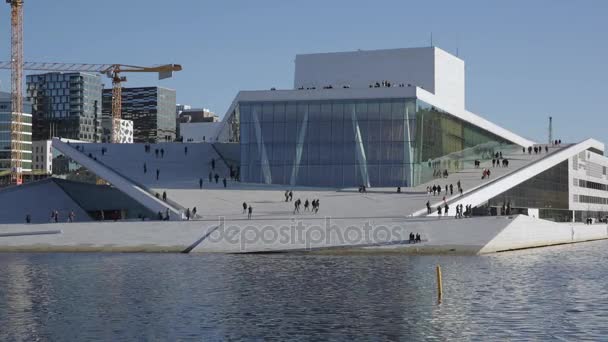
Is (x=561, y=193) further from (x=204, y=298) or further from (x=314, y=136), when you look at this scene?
(x=204, y=298)

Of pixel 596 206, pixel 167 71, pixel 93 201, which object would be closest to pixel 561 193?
pixel 596 206

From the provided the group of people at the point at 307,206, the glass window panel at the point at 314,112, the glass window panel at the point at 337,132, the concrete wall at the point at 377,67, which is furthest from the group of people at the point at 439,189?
the concrete wall at the point at 377,67

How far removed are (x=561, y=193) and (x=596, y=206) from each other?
46.7 ft

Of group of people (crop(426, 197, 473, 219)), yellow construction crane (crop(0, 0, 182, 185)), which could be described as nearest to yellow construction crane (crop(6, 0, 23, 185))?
yellow construction crane (crop(0, 0, 182, 185))

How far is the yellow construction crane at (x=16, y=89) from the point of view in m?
129

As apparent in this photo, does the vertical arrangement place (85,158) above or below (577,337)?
above

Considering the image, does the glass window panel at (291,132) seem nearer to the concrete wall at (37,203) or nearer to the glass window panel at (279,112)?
the glass window panel at (279,112)

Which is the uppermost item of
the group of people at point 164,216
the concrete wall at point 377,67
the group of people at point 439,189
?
the concrete wall at point 377,67

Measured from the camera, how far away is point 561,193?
8325 centimetres

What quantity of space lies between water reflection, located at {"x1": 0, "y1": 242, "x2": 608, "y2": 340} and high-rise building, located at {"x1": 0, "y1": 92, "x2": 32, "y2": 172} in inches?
4319

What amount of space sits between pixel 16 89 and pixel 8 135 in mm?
15641

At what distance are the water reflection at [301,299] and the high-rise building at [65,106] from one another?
148m

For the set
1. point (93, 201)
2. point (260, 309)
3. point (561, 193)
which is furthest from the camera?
point (561, 193)

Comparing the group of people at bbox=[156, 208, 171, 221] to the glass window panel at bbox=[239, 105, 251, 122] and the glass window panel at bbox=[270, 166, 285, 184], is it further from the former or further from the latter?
the glass window panel at bbox=[239, 105, 251, 122]
